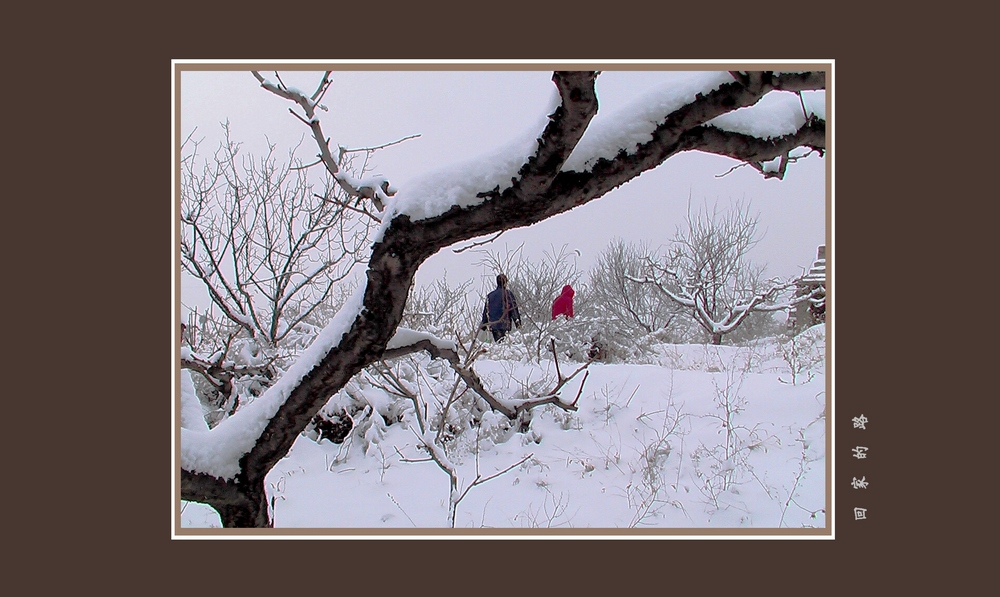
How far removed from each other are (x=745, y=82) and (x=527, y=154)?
0.61m

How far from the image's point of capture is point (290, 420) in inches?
77.9

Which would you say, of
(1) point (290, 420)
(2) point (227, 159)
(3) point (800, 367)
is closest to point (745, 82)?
(1) point (290, 420)

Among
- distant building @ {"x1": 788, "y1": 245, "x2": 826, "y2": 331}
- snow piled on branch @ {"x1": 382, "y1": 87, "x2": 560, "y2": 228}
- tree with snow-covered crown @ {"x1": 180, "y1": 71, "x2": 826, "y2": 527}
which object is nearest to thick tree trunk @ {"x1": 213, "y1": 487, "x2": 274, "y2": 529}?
tree with snow-covered crown @ {"x1": 180, "y1": 71, "x2": 826, "y2": 527}

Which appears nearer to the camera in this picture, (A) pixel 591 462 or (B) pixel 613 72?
(B) pixel 613 72

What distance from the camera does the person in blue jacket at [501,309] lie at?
5414 millimetres

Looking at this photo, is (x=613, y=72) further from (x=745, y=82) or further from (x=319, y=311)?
(x=319, y=311)

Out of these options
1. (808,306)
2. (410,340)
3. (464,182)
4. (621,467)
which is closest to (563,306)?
(808,306)

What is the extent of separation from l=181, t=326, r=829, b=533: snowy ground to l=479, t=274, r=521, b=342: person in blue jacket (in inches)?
45.4

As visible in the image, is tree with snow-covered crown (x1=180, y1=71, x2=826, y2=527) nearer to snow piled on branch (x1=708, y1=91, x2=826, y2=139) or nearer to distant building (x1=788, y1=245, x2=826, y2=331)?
snow piled on branch (x1=708, y1=91, x2=826, y2=139)

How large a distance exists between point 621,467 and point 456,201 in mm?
2489

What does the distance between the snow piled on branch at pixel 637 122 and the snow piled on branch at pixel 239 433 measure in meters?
0.91

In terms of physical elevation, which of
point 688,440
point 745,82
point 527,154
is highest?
point 745,82

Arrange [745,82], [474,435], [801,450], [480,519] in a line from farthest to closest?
[474,435] < [801,450] < [480,519] < [745,82]

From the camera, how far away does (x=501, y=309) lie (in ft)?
18.5
